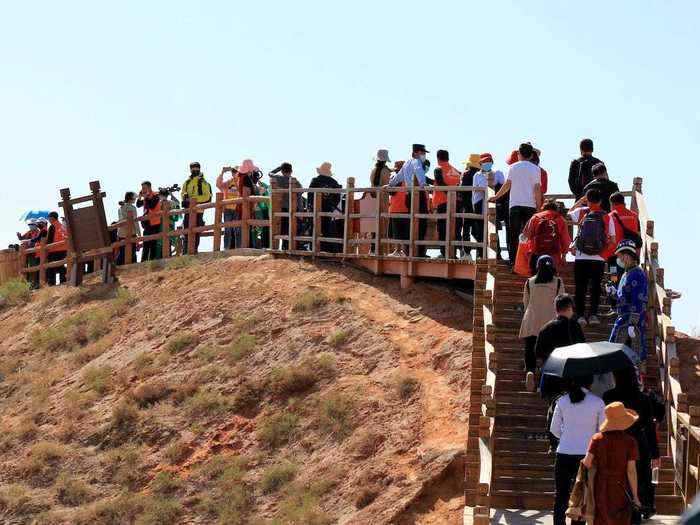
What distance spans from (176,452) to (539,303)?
8086 mm

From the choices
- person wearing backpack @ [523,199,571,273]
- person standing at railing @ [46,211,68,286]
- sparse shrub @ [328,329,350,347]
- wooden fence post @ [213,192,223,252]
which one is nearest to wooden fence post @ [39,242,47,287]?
person standing at railing @ [46,211,68,286]

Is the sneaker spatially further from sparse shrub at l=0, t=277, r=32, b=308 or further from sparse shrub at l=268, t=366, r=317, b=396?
sparse shrub at l=0, t=277, r=32, b=308

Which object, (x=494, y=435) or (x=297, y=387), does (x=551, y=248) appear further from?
(x=297, y=387)

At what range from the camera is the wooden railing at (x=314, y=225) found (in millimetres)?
24062

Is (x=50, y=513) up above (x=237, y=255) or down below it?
below

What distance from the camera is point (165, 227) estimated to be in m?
30.7

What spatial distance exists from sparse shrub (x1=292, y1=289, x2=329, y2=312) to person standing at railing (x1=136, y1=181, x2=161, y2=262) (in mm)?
5948

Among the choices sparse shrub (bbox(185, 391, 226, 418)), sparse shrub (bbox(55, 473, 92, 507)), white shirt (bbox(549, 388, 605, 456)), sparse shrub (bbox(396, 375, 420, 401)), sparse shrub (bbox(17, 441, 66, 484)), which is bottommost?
sparse shrub (bbox(55, 473, 92, 507))

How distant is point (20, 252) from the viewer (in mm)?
33844

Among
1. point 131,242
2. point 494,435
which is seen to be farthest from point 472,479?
point 131,242

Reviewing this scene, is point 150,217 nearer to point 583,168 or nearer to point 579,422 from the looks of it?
point 583,168

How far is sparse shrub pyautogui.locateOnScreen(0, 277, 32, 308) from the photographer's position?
32344 mm

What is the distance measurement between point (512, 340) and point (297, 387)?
5.81 m

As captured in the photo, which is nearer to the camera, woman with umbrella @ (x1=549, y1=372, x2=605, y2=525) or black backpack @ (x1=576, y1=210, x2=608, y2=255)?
woman with umbrella @ (x1=549, y1=372, x2=605, y2=525)
